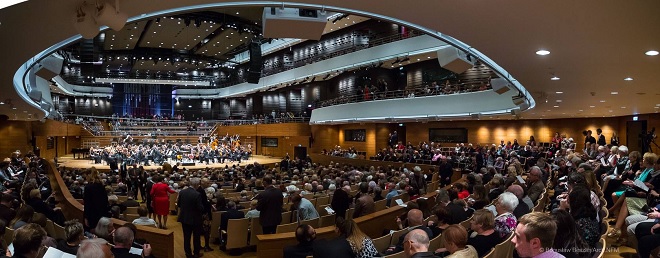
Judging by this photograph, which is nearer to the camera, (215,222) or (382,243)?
(382,243)

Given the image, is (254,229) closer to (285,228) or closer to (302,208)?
(302,208)

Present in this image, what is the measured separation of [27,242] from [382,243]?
3597 mm

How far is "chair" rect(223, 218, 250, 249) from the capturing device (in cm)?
732

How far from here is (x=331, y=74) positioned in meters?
30.0

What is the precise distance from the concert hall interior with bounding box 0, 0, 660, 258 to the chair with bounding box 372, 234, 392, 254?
2 cm

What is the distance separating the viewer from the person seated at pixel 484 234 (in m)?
4.23

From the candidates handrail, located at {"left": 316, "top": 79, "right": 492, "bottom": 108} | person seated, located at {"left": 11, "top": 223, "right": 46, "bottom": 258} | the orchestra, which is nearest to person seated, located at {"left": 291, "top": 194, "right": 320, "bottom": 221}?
person seated, located at {"left": 11, "top": 223, "right": 46, "bottom": 258}

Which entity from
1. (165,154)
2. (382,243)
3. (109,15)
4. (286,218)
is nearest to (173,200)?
(286,218)

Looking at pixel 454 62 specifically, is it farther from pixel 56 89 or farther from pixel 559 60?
pixel 56 89

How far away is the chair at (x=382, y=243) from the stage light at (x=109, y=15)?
141 inches

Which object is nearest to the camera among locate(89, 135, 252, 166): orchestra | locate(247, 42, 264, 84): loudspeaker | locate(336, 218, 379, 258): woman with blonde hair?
locate(336, 218, 379, 258): woman with blonde hair

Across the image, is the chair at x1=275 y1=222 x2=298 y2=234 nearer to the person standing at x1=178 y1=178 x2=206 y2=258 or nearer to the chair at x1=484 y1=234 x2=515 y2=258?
the person standing at x1=178 y1=178 x2=206 y2=258

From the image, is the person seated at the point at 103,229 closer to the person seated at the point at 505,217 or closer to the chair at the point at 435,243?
the chair at the point at 435,243

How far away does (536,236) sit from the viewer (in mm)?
2570
